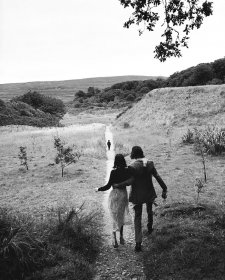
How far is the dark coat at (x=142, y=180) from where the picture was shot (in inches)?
253

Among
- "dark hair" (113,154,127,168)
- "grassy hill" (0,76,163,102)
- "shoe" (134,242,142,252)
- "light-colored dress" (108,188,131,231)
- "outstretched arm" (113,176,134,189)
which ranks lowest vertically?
"shoe" (134,242,142,252)

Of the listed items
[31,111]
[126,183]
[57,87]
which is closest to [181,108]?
[126,183]

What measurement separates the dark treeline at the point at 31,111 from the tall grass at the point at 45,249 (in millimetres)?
46656

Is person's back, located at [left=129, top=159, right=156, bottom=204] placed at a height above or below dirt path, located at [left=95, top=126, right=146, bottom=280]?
above

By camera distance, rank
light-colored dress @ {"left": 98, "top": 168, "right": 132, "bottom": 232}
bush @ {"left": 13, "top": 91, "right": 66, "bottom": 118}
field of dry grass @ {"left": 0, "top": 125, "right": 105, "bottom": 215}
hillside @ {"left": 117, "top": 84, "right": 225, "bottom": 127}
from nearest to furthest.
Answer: light-colored dress @ {"left": 98, "top": 168, "right": 132, "bottom": 232} → field of dry grass @ {"left": 0, "top": 125, "right": 105, "bottom": 215} → hillside @ {"left": 117, "top": 84, "right": 225, "bottom": 127} → bush @ {"left": 13, "top": 91, "right": 66, "bottom": 118}

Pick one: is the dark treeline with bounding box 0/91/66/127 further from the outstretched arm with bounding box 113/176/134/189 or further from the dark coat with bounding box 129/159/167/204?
the dark coat with bounding box 129/159/167/204

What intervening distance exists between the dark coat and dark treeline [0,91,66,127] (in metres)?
47.3

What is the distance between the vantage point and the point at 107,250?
675 centimetres

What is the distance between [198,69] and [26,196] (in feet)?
173

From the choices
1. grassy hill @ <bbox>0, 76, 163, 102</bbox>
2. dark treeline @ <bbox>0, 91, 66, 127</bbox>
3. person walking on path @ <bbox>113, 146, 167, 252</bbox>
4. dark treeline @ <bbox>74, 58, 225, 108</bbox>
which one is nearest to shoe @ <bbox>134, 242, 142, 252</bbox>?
person walking on path @ <bbox>113, 146, 167, 252</bbox>

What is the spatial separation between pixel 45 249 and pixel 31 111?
6323 centimetres

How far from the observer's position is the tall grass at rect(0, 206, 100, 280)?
519cm

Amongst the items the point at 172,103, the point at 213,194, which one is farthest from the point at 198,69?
the point at 213,194

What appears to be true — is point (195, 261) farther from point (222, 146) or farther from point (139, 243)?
point (222, 146)
